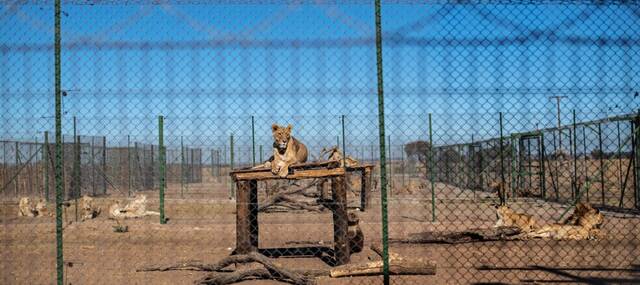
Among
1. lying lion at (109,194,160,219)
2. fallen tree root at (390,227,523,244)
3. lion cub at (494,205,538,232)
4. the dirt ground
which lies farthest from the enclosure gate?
lying lion at (109,194,160,219)

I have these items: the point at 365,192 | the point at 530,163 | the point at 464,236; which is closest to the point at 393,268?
the point at 464,236

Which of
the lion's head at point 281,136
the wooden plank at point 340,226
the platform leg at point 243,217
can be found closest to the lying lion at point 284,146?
the lion's head at point 281,136

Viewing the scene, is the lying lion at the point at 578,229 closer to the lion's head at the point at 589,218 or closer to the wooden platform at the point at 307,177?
the lion's head at the point at 589,218

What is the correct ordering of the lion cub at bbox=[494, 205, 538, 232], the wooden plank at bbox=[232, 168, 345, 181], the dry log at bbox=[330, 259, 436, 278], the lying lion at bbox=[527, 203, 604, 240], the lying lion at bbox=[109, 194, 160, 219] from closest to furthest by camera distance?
the dry log at bbox=[330, 259, 436, 278] < the wooden plank at bbox=[232, 168, 345, 181] < the lying lion at bbox=[527, 203, 604, 240] < the lion cub at bbox=[494, 205, 538, 232] < the lying lion at bbox=[109, 194, 160, 219]

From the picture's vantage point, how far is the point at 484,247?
29.7 feet

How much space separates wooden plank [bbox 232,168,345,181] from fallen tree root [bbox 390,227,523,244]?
9.48ft

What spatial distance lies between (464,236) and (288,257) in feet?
10.1

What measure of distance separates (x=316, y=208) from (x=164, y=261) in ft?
24.9

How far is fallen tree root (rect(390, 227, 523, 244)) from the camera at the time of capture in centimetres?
931

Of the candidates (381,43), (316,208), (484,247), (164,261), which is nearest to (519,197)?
(316,208)

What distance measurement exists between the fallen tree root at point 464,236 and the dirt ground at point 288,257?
0.14 meters

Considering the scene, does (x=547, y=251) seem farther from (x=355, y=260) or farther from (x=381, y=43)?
(x=381, y=43)

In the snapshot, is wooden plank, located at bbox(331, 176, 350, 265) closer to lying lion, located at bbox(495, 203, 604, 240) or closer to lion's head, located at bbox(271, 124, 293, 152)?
lion's head, located at bbox(271, 124, 293, 152)

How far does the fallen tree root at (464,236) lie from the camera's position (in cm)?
931
